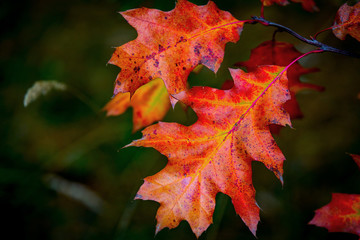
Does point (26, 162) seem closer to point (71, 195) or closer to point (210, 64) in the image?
point (71, 195)

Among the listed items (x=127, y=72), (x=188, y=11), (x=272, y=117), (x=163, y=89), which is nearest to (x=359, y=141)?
(x=272, y=117)

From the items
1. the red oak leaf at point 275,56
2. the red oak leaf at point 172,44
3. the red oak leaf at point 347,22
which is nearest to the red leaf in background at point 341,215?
the red oak leaf at point 275,56

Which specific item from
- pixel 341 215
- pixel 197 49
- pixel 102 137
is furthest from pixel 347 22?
pixel 102 137

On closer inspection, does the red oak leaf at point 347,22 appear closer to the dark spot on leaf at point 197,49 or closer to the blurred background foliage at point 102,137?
the dark spot on leaf at point 197,49

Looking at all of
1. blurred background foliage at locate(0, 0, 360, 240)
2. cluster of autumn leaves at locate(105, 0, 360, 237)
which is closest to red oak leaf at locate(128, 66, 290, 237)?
cluster of autumn leaves at locate(105, 0, 360, 237)

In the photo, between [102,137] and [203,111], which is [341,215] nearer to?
[203,111]
